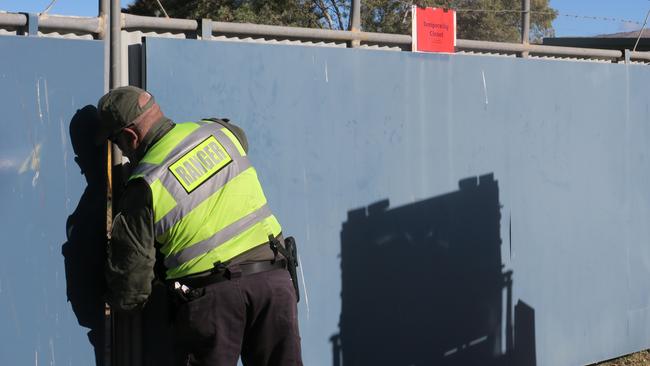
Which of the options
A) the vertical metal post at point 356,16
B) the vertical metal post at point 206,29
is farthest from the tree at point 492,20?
the vertical metal post at point 206,29

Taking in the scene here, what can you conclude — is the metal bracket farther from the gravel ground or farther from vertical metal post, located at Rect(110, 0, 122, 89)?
the gravel ground

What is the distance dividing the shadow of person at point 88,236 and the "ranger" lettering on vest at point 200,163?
41 centimetres

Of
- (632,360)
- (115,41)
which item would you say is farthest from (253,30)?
(632,360)

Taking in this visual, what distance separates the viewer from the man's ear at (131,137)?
3586 millimetres

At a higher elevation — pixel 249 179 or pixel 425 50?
pixel 425 50

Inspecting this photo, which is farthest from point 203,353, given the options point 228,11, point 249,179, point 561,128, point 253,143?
point 228,11

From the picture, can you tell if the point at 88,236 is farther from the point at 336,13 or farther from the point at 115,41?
the point at 336,13

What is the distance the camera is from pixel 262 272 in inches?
146

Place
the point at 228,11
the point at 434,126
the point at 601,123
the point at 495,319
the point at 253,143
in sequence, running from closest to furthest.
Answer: the point at 253,143 → the point at 434,126 → the point at 495,319 → the point at 601,123 → the point at 228,11

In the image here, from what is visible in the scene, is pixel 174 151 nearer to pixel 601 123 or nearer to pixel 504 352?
pixel 504 352

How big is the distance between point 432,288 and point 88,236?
2.13m

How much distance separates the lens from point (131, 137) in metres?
3.62

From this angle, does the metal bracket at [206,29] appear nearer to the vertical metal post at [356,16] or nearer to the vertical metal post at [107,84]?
the vertical metal post at [107,84]

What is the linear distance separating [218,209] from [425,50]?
1.97 meters
